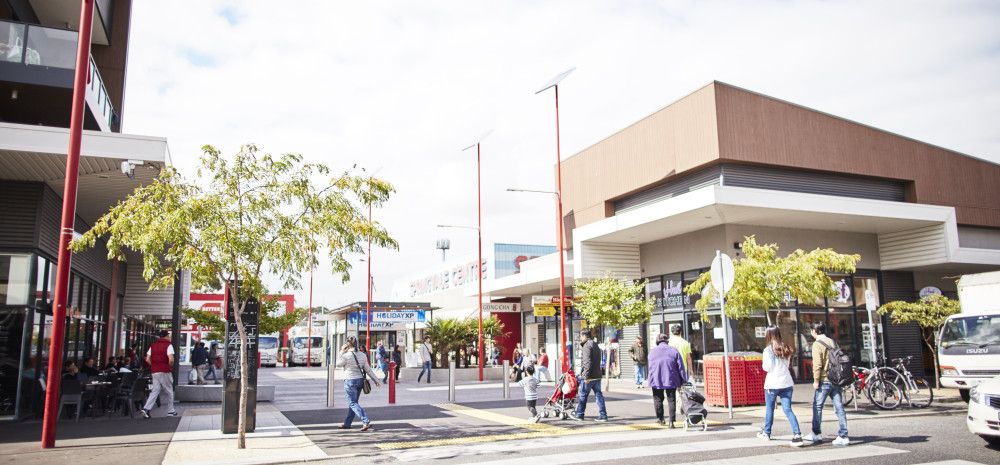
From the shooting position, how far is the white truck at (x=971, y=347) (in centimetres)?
1446

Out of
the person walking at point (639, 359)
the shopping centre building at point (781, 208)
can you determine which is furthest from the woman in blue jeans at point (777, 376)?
the person walking at point (639, 359)

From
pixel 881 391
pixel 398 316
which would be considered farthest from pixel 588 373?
pixel 398 316

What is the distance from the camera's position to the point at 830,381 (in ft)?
31.7

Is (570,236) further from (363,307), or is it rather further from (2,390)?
(2,390)

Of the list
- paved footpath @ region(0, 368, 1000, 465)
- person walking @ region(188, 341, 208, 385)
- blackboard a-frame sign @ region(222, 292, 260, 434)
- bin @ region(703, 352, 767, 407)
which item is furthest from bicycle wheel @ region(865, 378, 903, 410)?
person walking @ region(188, 341, 208, 385)

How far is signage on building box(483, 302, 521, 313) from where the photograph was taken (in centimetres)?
3569

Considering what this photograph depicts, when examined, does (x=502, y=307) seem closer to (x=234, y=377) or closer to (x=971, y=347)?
(x=971, y=347)

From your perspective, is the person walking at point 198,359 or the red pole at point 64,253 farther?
the person walking at point 198,359

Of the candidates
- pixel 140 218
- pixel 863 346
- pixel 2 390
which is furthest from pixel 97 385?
pixel 863 346

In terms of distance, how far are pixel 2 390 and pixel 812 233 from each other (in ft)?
75.5

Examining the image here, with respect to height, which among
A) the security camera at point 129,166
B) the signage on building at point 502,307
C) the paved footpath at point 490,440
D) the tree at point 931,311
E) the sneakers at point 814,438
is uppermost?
the security camera at point 129,166

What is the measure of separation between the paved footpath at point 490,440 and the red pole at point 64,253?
63 cm

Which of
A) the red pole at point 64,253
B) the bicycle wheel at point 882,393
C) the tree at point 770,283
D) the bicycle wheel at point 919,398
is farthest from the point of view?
the tree at point 770,283

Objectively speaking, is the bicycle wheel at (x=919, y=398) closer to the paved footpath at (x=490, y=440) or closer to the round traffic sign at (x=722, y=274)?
the paved footpath at (x=490, y=440)
